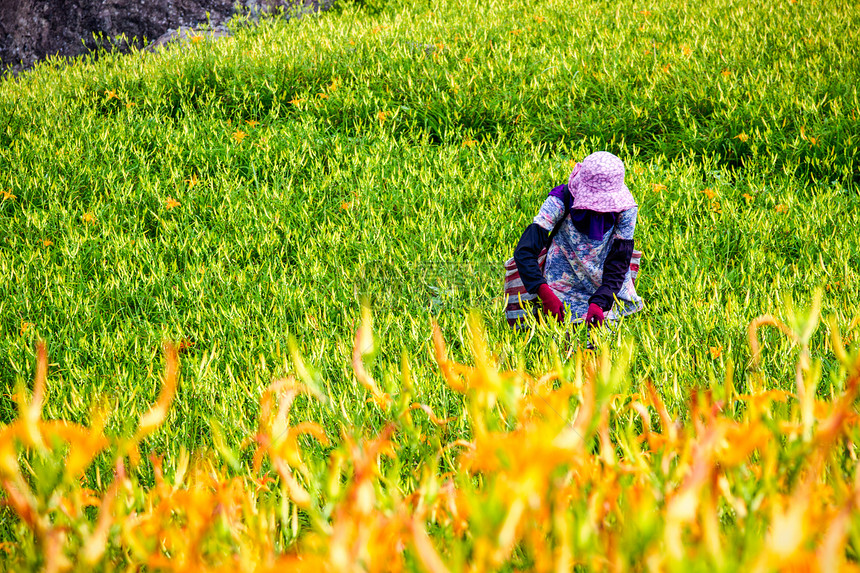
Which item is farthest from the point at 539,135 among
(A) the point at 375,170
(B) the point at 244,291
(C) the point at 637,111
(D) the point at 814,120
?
(B) the point at 244,291

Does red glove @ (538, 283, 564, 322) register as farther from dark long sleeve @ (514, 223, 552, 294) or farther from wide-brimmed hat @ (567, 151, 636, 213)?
wide-brimmed hat @ (567, 151, 636, 213)

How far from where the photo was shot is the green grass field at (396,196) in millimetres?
2453

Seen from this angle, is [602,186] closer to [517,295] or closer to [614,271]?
[614,271]

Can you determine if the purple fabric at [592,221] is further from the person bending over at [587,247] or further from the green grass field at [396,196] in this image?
the green grass field at [396,196]

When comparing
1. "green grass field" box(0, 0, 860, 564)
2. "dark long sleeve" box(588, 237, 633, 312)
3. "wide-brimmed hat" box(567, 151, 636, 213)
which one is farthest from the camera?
"dark long sleeve" box(588, 237, 633, 312)

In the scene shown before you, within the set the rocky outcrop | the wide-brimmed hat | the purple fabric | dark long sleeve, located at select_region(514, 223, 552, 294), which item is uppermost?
the rocky outcrop

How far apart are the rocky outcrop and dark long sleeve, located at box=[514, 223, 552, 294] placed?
26.8 feet

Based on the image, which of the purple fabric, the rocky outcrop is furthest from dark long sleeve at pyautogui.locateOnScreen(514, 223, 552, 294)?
the rocky outcrop

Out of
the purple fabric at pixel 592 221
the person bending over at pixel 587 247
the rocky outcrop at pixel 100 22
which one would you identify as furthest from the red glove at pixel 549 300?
the rocky outcrop at pixel 100 22

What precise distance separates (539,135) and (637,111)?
0.89 meters

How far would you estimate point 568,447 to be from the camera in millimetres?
575

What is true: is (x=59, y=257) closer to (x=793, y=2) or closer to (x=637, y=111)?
(x=637, y=111)

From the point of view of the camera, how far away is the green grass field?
2.45 m

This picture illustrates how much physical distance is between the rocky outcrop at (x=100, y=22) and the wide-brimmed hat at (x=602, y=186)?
818 centimetres
